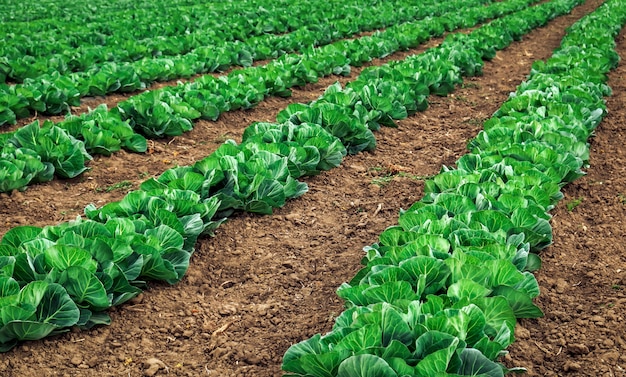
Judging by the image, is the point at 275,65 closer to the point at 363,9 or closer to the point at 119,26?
the point at 119,26

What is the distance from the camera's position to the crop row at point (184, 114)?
6469mm

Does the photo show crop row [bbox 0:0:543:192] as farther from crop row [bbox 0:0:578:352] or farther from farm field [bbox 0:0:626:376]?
crop row [bbox 0:0:578:352]

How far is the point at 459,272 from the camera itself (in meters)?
3.76

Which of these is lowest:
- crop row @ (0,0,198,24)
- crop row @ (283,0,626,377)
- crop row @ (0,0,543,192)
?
crop row @ (0,0,198,24)

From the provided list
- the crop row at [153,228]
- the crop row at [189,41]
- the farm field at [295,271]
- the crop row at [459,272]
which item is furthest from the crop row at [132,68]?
the crop row at [459,272]

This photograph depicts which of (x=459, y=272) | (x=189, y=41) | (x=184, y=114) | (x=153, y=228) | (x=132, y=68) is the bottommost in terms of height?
(x=189, y=41)

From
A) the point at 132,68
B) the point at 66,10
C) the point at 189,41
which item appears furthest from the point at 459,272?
the point at 66,10

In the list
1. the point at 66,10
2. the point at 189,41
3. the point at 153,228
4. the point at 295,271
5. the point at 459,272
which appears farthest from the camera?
the point at 66,10

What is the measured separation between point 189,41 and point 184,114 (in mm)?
6283

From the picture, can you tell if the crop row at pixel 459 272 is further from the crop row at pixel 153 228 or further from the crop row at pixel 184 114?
the crop row at pixel 184 114

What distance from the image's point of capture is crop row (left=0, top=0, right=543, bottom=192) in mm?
6469

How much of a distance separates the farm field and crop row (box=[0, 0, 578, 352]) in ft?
0.52

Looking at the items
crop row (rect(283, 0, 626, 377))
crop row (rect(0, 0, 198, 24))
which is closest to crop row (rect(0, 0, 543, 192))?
crop row (rect(283, 0, 626, 377))

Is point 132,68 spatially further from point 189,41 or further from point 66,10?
point 66,10
